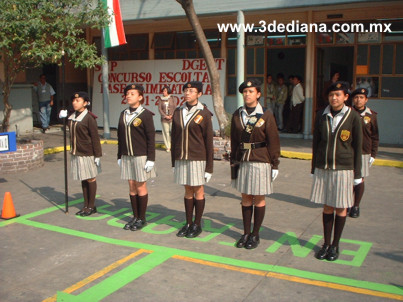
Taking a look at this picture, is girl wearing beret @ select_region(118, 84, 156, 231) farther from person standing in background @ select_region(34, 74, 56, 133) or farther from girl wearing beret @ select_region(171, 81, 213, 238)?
person standing in background @ select_region(34, 74, 56, 133)

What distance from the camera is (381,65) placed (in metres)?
13.0

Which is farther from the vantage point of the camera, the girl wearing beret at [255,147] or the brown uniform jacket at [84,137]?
the brown uniform jacket at [84,137]

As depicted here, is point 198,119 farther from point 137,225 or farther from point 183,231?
point 137,225

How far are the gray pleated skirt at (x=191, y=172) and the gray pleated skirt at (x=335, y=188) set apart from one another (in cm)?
141

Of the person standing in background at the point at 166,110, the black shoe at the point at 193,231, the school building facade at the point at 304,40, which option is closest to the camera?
the black shoe at the point at 193,231

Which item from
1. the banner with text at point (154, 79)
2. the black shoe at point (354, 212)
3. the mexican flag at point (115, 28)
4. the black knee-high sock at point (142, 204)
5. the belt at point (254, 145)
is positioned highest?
the mexican flag at point (115, 28)

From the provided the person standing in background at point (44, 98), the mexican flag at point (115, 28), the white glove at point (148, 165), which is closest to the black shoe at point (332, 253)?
the white glove at point (148, 165)

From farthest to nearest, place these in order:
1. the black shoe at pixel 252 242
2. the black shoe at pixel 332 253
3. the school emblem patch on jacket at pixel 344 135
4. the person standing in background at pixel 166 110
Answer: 1. the person standing in background at pixel 166 110
2. the black shoe at pixel 252 242
3. the black shoe at pixel 332 253
4. the school emblem patch on jacket at pixel 344 135

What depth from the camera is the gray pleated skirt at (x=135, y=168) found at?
606 centimetres

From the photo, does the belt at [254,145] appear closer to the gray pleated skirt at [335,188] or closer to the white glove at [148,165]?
the gray pleated skirt at [335,188]

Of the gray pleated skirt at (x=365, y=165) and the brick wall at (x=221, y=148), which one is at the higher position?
the gray pleated skirt at (x=365, y=165)

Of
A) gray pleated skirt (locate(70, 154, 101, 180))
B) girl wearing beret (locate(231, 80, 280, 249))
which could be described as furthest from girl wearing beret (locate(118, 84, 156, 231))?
girl wearing beret (locate(231, 80, 280, 249))

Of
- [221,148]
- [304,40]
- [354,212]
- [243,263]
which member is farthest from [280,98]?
[243,263]

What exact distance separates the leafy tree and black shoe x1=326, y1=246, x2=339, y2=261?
6.39 m
